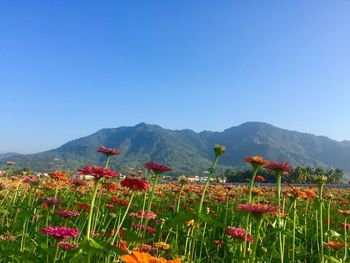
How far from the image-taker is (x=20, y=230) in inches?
191

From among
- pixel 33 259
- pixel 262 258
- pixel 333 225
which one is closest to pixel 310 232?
pixel 333 225

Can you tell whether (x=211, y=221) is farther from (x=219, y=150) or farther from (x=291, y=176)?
Answer: (x=291, y=176)

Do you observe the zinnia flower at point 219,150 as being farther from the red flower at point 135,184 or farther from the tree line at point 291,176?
the tree line at point 291,176

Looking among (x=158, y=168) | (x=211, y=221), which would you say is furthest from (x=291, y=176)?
(x=211, y=221)

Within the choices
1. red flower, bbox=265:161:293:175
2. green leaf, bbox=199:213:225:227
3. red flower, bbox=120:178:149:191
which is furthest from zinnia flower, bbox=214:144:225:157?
green leaf, bbox=199:213:225:227

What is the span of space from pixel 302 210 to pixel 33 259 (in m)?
8.48

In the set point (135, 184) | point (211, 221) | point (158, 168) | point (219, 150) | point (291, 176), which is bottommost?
point (291, 176)

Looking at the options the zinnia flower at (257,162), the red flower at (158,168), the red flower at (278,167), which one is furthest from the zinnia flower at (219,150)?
the red flower at (158,168)

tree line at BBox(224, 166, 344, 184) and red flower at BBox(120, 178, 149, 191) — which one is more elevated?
red flower at BBox(120, 178, 149, 191)

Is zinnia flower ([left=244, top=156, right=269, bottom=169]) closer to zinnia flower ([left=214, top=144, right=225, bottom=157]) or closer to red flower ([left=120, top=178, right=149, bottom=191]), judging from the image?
zinnia flower ([left=214, top=144, right=225, bottom=157])

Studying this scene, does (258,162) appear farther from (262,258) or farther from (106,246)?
(106,246)

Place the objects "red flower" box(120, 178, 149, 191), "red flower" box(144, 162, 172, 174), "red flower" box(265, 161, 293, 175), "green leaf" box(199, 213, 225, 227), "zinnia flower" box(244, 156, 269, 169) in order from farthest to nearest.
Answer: "zinnia flower" box(244, 156, 269, 169), "red flower" box(265, 161, 293, 175), "red flower" box(144, 162, 172, 174), "red flower" box(120, 178, 149, 191), "green leaf" box(199, 213, 225, 227)

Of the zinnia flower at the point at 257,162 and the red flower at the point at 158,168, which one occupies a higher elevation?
the zinnia flower at the point at 257,162

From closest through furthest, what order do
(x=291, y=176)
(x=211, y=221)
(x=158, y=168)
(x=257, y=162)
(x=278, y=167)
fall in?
(x=211, y=221) → (x=158, y=168) → (x=278, y=167) → (x=257, y=162) → (x=291, y=176)
